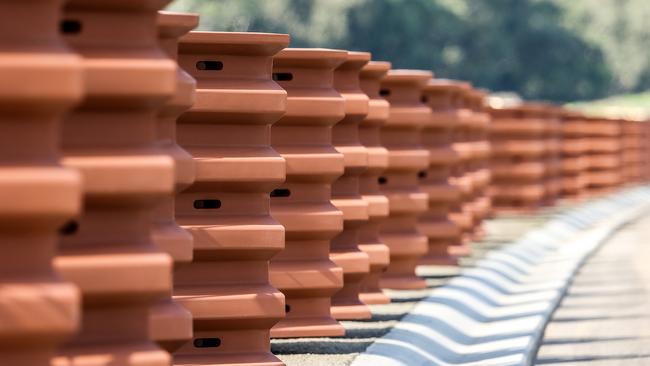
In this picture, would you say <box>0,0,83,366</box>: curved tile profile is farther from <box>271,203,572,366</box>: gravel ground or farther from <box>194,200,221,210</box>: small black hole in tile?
<box>271,203,572,366</box>: gravel ground

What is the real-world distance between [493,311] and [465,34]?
3465 inches

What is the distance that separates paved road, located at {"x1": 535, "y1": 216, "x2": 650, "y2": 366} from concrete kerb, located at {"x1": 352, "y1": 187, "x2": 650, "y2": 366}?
0.14m

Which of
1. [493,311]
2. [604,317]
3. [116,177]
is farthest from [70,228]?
[604,317]

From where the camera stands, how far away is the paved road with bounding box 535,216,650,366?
40.6ft

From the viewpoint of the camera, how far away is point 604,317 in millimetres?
15305

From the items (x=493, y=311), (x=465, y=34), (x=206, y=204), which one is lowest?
(x=465, y=34)

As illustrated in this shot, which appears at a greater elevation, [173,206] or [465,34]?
[173,206]

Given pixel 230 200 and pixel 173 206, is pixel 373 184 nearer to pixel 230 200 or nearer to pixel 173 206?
pixel 230 200

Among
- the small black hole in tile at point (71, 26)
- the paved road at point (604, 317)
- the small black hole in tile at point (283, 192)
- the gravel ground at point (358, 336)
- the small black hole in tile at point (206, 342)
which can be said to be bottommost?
the paved road at point (604, 317)

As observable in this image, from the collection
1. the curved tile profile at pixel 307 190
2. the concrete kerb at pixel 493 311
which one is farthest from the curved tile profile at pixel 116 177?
the curved tile profile at pixel 307 190

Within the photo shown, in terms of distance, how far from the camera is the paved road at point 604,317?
1238cm

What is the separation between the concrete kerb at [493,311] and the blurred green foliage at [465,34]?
60812mm

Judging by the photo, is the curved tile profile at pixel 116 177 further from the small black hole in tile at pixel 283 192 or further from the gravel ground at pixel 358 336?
the small black hole in tile at pixel 283 192

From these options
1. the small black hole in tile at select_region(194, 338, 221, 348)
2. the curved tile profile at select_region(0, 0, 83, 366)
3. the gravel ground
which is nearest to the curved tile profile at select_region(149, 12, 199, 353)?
the curved tile profile at select_region(0, 0, 83, 366)
